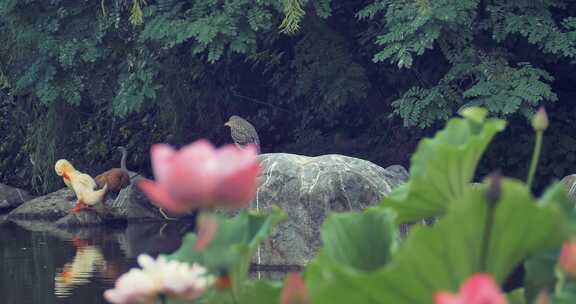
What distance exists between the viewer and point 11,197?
18484 mm

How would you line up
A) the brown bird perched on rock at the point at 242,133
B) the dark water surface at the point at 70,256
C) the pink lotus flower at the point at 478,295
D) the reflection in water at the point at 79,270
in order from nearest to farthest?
the pink lotus flower at the point at 478,295 < the dark water surface at the point at 70,256 < the reflection in water at the point at 79,270 < the brown bird perched on rock at the point at 242,133

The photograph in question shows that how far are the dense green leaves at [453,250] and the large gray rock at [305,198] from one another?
9308 millimetres

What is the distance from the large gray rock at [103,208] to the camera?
54.5 feet

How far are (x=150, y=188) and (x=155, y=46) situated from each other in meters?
14.0

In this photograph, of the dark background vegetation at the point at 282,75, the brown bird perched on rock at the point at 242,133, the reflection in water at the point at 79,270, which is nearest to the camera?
the reflection in water at the point at 79,270

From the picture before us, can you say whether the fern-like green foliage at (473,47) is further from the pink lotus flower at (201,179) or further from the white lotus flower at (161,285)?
the pink lotus flower at (201,179)

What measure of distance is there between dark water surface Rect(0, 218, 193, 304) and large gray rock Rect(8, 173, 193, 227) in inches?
27.3

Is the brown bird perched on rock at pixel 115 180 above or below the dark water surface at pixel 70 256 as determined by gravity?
above

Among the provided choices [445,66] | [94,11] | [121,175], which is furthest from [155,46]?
[445,66]

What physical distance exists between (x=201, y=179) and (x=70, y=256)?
35.4ft

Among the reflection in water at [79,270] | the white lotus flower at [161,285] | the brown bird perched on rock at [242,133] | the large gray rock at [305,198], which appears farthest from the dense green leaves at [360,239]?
the brown bird perched on rock at [242,133]

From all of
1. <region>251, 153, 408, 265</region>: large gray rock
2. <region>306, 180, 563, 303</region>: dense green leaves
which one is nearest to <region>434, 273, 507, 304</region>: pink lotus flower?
<region>306, 180, 563, 303</region>: dense green leaves

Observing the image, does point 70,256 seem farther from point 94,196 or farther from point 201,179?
point 201,179

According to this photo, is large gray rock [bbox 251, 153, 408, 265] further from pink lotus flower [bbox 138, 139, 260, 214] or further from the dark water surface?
pink lotus flower [bbox 138, 139, 260, 214]
